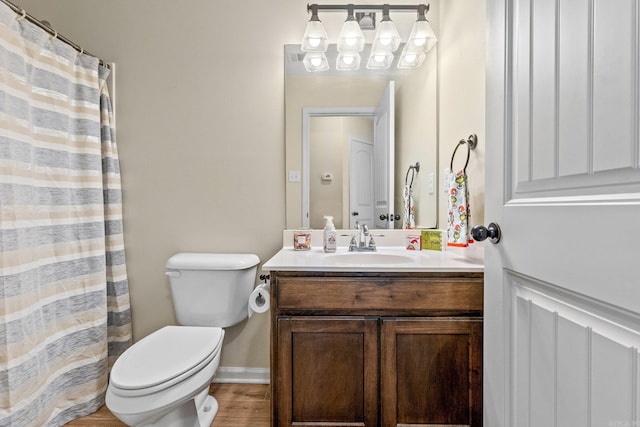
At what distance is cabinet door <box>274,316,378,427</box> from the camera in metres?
1.22

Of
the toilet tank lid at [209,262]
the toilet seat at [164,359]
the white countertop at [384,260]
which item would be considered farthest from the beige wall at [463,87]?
the toilet seat at [164,359]

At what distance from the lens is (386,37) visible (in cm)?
171

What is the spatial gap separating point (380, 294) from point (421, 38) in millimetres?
1378

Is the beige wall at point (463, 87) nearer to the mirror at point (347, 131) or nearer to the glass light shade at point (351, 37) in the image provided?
the mirror at point (347, 131)

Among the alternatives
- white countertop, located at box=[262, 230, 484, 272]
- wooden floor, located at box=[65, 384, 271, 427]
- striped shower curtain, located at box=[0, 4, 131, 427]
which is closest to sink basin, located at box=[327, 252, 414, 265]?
white countertop, located at box=[262, 230, 484, 272]

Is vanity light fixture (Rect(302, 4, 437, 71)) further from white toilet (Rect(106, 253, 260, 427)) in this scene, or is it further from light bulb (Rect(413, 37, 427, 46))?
white toilet (Rect(106, 253, 260, 427))

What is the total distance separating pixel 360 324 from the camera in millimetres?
1226

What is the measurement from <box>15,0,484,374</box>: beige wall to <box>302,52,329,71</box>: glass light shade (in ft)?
0.48

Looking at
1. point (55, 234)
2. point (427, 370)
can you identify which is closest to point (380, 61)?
point (427, 370)

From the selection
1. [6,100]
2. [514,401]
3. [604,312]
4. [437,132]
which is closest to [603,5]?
[604,312]

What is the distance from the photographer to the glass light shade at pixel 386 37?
5.61 ft

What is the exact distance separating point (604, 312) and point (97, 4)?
2.60 metres

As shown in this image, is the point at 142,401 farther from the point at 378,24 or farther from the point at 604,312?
the point at 378,24

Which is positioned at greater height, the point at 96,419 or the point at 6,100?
the point at 6,100
